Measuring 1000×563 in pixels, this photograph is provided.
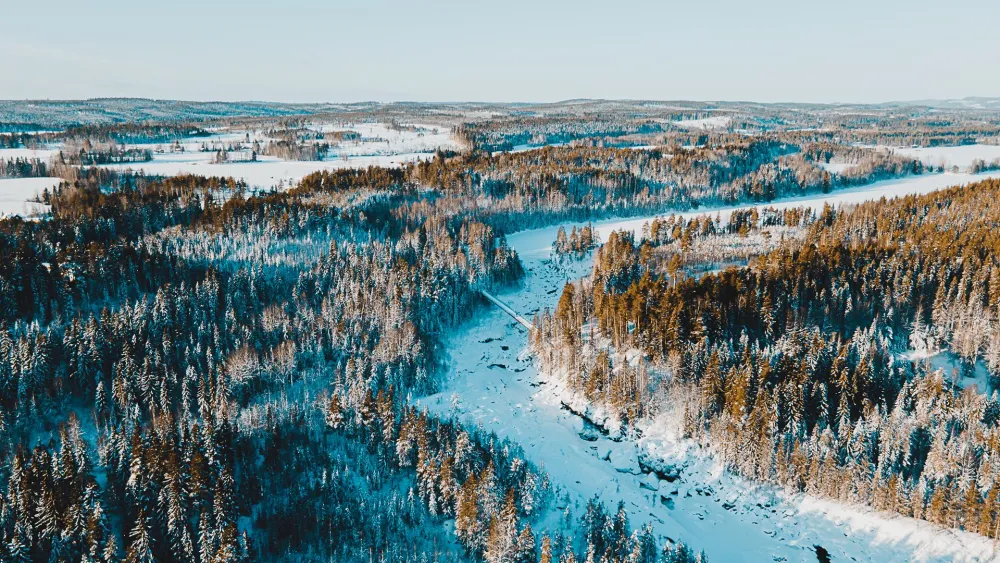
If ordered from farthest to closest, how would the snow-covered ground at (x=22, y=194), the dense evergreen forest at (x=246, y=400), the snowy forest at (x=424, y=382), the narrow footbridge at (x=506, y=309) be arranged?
the snow-covered ground at (x=22, y=194)
the narrow footbridge at (x=506, y=309)
the snowy forest at (x=424, y=382)
the dense evergreen forest at (x=246, y=400)

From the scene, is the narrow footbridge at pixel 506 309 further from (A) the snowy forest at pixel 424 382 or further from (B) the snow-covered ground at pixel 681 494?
(B) the snow-covered ground at pixel 681 494

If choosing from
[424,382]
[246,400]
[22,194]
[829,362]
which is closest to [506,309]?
[424,382]

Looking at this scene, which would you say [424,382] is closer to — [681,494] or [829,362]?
[681,494]

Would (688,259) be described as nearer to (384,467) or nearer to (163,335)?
(384,467)

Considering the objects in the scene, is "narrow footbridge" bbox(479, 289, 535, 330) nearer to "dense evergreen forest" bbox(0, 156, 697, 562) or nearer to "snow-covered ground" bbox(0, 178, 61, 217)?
"dense evergreen forest" bbox(0, 156, 697, 562)

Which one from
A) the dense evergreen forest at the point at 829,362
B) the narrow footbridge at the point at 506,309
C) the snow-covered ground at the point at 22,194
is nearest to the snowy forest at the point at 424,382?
the dense evergreen forest at the point at 829,362
